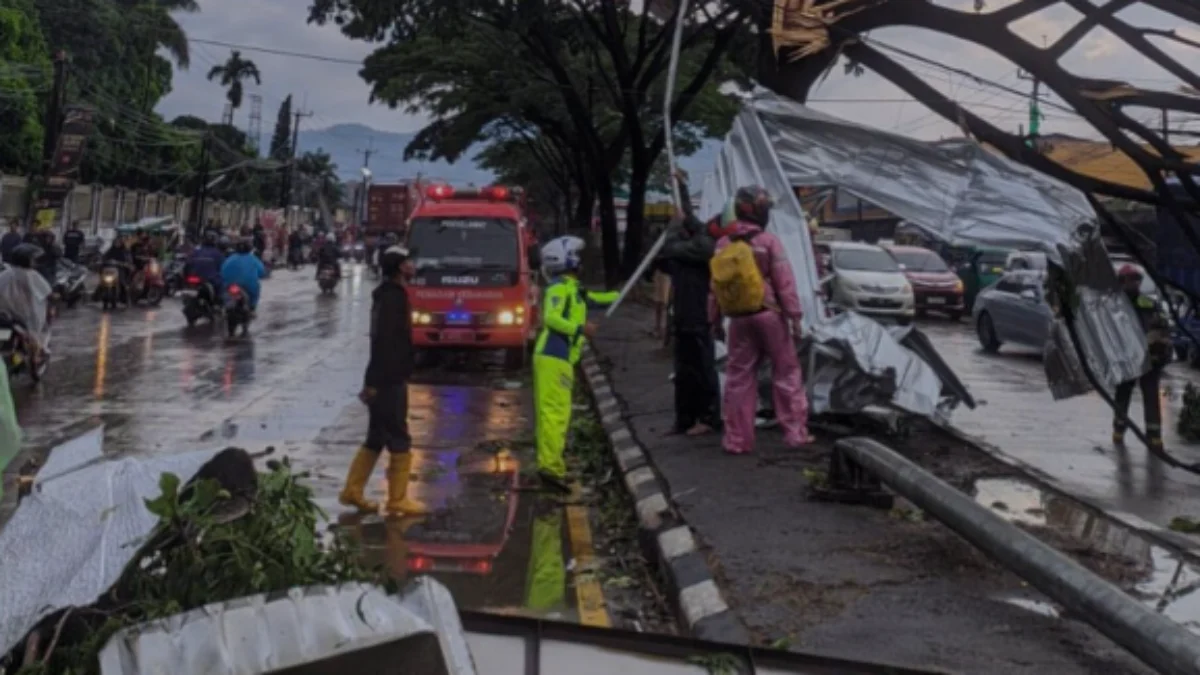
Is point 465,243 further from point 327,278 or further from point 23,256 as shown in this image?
point 327,278

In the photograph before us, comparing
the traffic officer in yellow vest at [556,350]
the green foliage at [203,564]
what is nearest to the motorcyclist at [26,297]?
the traffic officer in yellow vest at [556,350]

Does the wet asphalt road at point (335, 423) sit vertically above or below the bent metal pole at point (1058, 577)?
below

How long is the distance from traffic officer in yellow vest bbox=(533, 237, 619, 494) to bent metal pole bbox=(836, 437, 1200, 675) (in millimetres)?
2562

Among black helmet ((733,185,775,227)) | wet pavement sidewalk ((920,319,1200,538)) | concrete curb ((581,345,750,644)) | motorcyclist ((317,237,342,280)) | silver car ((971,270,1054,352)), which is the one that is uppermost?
black helmet ((733,185,775,227))

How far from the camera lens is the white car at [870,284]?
25.4 metres

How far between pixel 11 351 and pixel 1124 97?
1164cm

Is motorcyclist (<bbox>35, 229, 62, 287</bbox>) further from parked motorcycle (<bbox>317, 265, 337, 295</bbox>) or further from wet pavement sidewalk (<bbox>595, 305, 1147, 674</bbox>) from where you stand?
wet pavement sidewalk (<bbox>595, 305, 1147, 674</bbox>)

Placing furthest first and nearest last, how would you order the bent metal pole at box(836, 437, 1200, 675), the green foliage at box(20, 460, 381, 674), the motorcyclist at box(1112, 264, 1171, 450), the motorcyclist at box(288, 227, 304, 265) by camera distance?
the motorcyclist at box(288, 227, 304, 265) < the motorcyclist at box(1112, 264, 1171, 450) < the bent metal pole at box(836, 437, 1200, 675) < the green foliage at box(20, 460, 381, 674)

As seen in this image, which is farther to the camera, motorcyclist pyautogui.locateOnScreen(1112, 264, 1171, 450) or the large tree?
the large tree

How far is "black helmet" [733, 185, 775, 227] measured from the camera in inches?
365

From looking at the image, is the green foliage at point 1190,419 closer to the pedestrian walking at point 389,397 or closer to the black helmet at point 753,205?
the black helmet at point 753,205

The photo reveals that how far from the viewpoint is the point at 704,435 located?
10.5 meters

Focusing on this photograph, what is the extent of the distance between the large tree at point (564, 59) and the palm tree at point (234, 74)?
5147 centimetres

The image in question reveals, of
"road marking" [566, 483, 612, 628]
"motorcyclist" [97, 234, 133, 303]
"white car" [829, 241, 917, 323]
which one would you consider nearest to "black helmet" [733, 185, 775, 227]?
"road marking" [566, 483, 612, 628]
